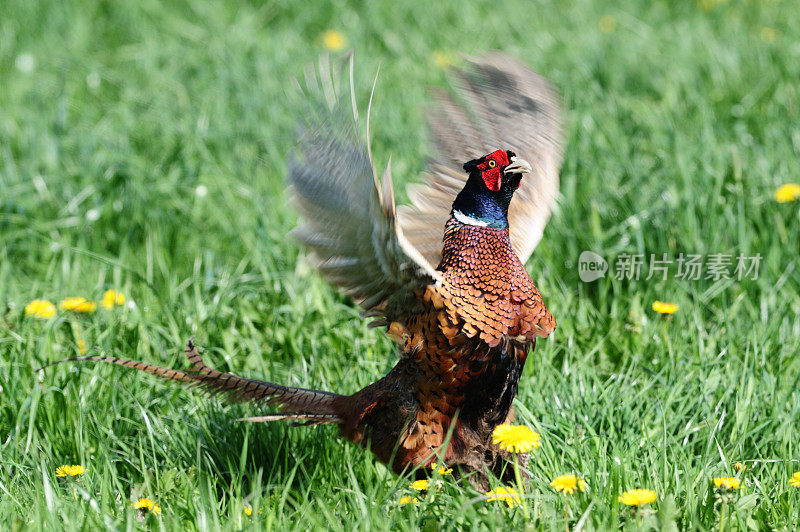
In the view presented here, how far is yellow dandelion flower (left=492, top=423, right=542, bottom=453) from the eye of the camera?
2.16 meters

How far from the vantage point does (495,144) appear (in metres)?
2.77

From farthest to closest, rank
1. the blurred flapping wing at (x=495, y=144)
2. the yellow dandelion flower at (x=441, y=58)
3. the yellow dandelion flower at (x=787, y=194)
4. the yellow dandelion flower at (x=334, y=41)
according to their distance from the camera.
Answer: the yellow dandelion flower at (x=334, y=41) < the yellow dandelion flower at (x=441, y=58) < the yellow dandelion flower at (x=787, y=194) < the blurred flapping wing at (x=495, y=144)

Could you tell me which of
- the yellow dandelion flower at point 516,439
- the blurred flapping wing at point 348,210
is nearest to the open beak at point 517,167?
the blurred flapping wing at point 348,210

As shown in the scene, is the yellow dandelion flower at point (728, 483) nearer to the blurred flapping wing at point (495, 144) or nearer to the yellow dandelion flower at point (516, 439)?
the yellow dandelion flower at point (516, 439)

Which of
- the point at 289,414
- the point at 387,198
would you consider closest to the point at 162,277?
the point at 289,414

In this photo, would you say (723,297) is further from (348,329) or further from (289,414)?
(289,414)

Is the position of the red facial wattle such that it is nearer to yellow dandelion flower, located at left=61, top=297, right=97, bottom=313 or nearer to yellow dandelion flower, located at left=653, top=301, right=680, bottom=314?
yellow dandelion flower, located at left=653, top=301, right=680, bottom=314

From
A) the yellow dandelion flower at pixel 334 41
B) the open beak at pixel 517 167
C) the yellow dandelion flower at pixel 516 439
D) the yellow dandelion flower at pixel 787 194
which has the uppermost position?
the yellow dandelion flower at pixel 334 41

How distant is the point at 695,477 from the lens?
7.77 feet

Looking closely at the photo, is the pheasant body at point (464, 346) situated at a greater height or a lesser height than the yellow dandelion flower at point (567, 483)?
greater

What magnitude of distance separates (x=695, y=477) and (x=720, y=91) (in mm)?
2935

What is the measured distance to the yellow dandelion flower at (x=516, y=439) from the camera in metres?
2.16

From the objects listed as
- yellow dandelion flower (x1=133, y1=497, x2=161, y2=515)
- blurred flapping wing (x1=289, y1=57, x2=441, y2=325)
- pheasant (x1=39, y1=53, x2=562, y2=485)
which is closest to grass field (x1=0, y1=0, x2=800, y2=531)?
yellow dandelion flower (x1=133, y1=497, x2=161, y2=515)

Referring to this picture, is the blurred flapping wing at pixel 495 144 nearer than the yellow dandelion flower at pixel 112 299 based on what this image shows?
Yes
